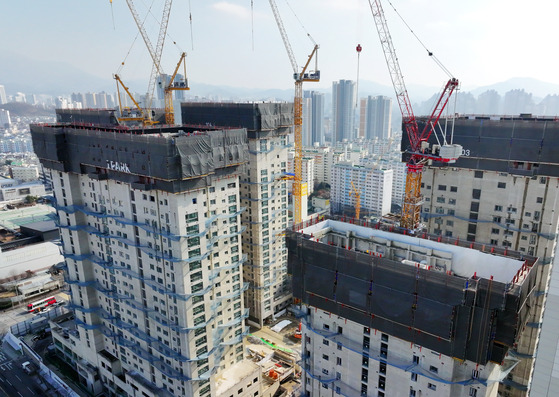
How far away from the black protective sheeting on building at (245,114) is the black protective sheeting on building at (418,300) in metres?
27.8

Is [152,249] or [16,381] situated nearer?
[152,249]

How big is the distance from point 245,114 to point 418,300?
→ 1429 inches

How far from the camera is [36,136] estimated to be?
4188 cm

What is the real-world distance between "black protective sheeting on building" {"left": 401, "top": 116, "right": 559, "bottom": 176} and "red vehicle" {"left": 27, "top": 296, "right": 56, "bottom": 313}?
68837mm

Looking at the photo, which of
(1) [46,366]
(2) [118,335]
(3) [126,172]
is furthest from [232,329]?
(1) [46,366]

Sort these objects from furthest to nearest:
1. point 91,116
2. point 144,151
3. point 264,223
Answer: point 91,116, point 264,223, point 144,151

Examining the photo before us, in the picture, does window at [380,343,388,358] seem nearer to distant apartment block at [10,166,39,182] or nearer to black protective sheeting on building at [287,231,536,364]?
black protective sheeting on building at [287,231,536,364]

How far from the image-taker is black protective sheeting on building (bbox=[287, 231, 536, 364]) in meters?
18.9

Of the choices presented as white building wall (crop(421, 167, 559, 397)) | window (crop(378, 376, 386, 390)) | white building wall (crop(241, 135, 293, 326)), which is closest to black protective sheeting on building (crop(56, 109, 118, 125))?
white building wall (crop(241, 135, 293, 326))

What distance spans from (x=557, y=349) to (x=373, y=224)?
12810 mm

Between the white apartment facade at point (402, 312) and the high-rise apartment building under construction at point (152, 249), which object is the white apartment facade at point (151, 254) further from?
the white apartment facade at point (402, 312)

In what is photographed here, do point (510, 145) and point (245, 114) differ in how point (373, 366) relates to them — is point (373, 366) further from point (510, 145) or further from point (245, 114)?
point (245, 114)

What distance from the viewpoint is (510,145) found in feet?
111

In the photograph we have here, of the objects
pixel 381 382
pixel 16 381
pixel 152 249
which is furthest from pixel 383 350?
pixel 16 381
